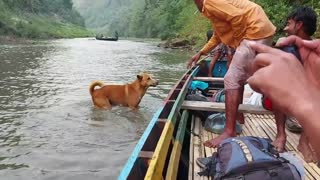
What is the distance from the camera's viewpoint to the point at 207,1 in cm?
403

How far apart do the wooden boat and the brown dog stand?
2.12 meters

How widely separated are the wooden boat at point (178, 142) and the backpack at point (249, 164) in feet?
1.15

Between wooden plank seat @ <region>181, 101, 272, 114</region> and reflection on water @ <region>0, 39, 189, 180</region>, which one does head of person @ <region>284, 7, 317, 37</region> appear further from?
reflection on water @ <region>0, 39, 189, 180</region>

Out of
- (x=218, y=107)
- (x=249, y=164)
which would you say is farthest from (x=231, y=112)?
(x=249, y=164)

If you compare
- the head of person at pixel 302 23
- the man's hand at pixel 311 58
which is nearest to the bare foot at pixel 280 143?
the head of person at pixel 302 23

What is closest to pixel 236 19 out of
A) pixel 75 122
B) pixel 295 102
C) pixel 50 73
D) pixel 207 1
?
pixel 207 1

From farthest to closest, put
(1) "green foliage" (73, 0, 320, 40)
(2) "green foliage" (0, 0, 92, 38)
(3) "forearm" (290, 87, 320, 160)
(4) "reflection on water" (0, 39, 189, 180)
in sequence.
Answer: (2) "green foliage" (0, 0, 92, 38) < (1) "green foliage" (73, 0, 320, 40) < (4) "reflection on water" (0, 39, 189, 180) < (3) "forearm" (290, 87, 320, 160)

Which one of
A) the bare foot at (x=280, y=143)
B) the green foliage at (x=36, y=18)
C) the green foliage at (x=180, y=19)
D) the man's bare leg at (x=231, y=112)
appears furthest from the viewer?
the green foliage at (x=36, y=18)

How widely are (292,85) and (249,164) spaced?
5.85 feet

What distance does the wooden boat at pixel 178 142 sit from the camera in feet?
8.41

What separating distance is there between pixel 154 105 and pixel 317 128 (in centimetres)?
781

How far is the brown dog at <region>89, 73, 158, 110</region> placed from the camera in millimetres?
7664

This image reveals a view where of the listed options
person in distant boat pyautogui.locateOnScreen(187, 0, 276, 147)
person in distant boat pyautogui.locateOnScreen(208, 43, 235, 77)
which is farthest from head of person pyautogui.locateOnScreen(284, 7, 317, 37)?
person in distant boat pyautogui.locateOnScreen(208, 43, 235, 77)

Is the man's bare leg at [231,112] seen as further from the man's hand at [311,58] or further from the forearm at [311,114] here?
the forearm at [311,114]
